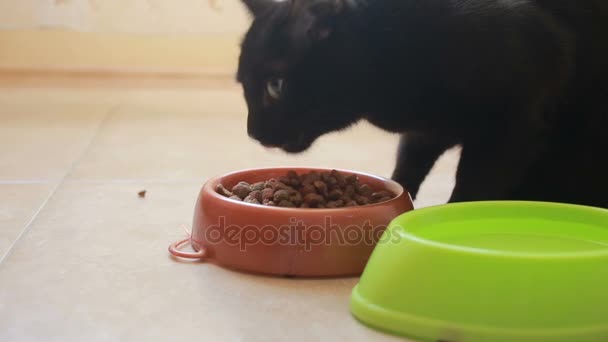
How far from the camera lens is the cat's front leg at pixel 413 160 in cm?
136


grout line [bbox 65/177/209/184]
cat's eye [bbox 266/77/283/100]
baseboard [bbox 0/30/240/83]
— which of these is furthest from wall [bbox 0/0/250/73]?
cat's eye [bbox 266/77/283/100]

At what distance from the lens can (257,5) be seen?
121cm

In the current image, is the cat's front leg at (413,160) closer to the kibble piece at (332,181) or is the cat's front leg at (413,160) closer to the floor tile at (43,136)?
the kibble piece at (332,181)

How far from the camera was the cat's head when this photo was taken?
110cm

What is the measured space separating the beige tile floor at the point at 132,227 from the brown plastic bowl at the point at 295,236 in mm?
22

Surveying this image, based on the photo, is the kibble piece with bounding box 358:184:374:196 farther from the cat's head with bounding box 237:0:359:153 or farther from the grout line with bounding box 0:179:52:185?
the grout line with bounding box 0:179:52:185

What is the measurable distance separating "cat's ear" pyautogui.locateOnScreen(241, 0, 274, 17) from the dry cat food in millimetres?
A: 263

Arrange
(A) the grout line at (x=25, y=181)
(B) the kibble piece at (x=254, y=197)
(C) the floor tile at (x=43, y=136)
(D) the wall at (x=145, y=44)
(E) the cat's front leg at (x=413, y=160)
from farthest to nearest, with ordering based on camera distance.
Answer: (D) the wall at (x=145, y=44), (C) the floor tile at (x=43, y=136), (A) the grout line at (x=25, y=181), (E) the cat's front leg at (x=413, y=160), (B) the kibble piece at (x=254, y=197)

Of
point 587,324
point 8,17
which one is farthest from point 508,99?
point 8,17

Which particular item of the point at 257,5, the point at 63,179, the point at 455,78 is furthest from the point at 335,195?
the point at 63,179

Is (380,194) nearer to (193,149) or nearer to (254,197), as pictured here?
(254,197)

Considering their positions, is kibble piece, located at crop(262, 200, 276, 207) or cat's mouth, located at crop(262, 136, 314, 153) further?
cat's mouth, located at crop(262, 136, 314, 153)

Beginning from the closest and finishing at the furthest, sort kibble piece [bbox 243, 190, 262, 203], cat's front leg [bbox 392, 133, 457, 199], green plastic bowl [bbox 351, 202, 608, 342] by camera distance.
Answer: green plastic bowl [bbox 351, 202, 608, 342], kibble piece [bbox 243, 190, 262, 203], cat's front leg [bbox 392, 133, 457, 199]

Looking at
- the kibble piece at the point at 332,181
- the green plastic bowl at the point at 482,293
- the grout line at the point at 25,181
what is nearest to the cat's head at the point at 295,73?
the kibble piece at the point at 332,181
